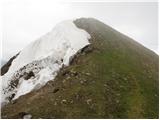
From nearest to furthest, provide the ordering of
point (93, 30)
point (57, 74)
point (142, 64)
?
point (57, 74) < point (142, 64) < point (93, 30)

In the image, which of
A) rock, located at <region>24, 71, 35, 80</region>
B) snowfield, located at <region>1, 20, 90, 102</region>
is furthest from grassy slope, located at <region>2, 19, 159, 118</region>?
rock, located at <region>24, 71, 35, 80</region>

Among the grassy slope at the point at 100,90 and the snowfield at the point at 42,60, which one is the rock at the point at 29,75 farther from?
the grassy slope at the point at 100,90

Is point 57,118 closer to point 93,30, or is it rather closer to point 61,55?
point 61,55

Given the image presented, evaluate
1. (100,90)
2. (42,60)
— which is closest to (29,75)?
(42,60)

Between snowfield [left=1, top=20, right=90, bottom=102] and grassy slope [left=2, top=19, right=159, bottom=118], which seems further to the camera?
snowfield [left=1, top=20, right=90, bottom=102]

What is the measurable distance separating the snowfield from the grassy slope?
2.38 meters

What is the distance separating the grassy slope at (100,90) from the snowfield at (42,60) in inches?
93.9

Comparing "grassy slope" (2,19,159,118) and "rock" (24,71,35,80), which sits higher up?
"grassy slope" (2,19,159,118)

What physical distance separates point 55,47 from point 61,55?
3581mm

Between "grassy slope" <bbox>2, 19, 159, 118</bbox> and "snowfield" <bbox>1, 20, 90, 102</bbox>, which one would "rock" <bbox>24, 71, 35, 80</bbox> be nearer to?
"snowfield" <bbox>1, 20, 90, 102</bbox>

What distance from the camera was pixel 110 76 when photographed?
57094 mm

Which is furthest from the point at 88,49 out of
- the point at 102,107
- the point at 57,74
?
the point at 102,107

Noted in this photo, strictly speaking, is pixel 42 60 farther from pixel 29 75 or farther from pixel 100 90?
pixel 100 90

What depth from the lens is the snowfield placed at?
61.2 m
